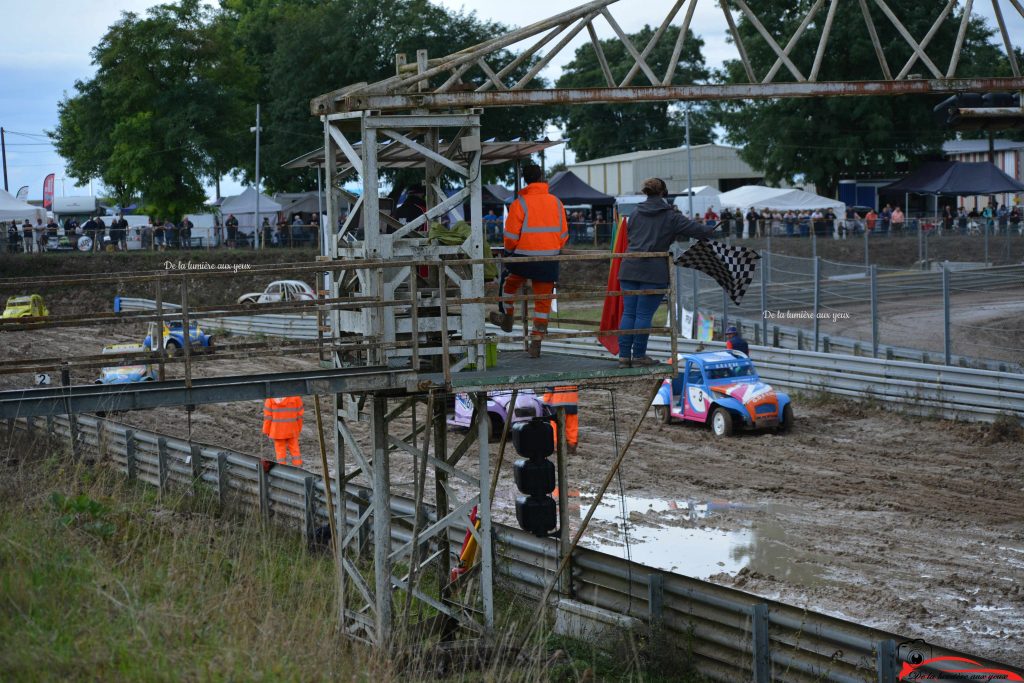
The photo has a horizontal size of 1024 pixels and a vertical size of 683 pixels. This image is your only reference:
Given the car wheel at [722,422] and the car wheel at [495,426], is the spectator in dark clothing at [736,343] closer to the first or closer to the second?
the car wheel at [722,422]

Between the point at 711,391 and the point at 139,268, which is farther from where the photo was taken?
the point at 139,268

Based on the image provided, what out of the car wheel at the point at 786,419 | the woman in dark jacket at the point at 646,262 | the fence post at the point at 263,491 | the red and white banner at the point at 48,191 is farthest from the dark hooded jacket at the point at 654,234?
the red and white banner at the point at 48,191

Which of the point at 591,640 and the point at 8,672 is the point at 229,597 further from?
the point at 591,640

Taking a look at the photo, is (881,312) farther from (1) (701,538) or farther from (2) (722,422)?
(1) (701,538)

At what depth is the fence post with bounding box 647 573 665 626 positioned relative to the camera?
10156 mm

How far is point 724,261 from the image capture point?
10.9 m

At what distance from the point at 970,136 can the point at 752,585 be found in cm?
7913

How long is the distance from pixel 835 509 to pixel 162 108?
168 feet

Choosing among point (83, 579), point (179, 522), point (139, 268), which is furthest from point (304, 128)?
point (83, 579)

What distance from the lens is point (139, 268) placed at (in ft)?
153

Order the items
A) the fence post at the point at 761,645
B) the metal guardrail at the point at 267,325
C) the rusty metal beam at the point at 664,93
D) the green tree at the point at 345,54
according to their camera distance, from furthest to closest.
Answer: the green tree at the point at 345,54 → the metal guardrail at the point at 267,325 → the rusty metal beam at the point at 664,93 → the fence post at the point at 761,645

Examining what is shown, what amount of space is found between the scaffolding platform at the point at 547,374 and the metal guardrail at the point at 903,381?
7.96 metres

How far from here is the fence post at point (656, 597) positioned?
10.2m

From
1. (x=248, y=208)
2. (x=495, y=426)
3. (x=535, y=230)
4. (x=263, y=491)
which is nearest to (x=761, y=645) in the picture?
(x=535, y=230)
